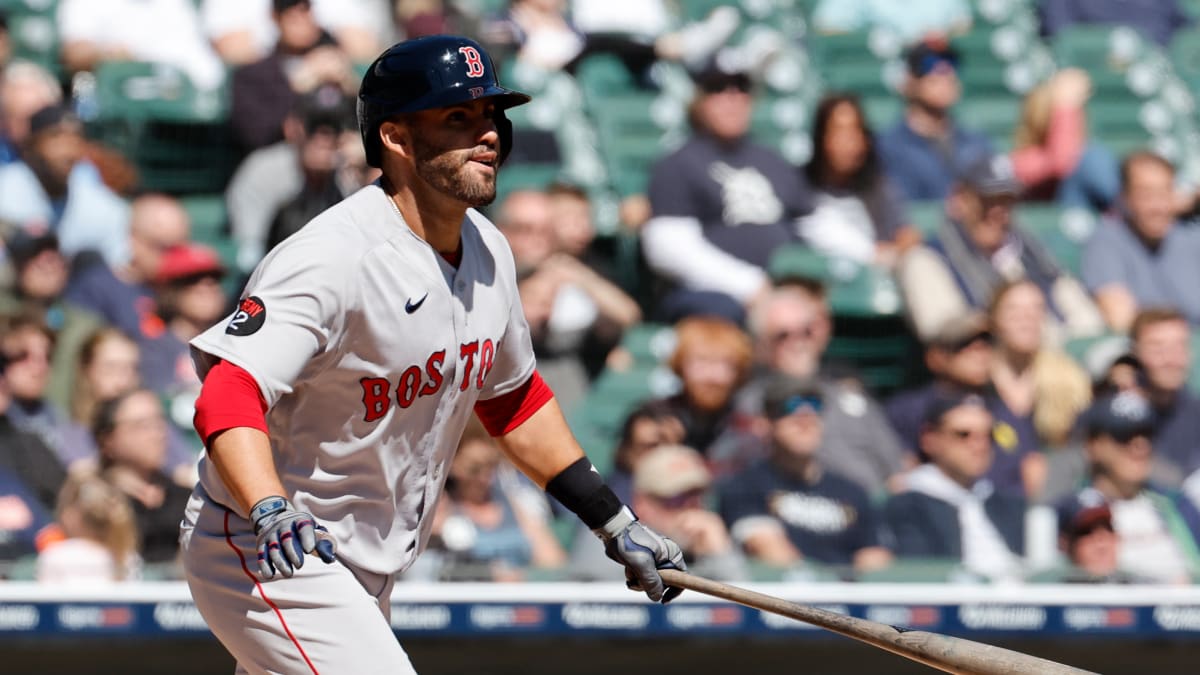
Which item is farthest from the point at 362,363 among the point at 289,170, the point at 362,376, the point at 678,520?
the point at 289,170

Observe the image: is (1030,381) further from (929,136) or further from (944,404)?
(929,136)

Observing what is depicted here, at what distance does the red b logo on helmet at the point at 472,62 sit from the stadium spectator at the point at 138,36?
12.7ft

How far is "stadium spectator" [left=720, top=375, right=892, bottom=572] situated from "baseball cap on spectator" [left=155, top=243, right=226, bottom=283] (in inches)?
74.9

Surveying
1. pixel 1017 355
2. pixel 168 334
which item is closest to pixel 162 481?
pixel 168 334

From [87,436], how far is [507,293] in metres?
2.61

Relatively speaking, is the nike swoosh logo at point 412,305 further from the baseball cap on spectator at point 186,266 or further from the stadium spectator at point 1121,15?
the stadium spectator at point 1121,15

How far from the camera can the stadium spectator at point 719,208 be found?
5.99 metres

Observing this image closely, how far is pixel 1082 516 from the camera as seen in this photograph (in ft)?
18.0

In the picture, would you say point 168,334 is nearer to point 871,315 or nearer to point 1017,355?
point 871,315

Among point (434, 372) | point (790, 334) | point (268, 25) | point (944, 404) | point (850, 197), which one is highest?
point (268, 25)

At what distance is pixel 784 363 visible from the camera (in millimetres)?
5789

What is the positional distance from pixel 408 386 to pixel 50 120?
12.4ft

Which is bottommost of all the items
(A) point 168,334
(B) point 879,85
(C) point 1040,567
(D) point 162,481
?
(C) point 1040,567

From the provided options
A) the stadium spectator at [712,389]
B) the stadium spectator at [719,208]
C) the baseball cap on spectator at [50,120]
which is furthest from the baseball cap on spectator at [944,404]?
the baseball cap on spectator at [50,120]
